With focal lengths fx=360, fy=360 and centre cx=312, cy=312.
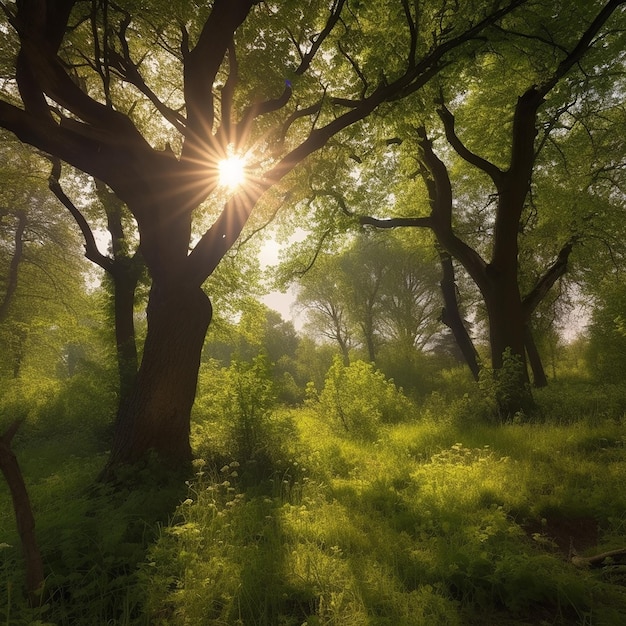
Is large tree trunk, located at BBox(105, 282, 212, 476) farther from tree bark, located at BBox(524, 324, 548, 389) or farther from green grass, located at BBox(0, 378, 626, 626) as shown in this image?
tree bark, located at BBox(524, 324, 548, 389)

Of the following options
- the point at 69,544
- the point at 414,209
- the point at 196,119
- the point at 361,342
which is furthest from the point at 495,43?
the point at 361,342

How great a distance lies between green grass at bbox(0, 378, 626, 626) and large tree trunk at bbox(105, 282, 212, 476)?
2.23 feet

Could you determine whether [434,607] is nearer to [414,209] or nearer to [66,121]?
[66,121]

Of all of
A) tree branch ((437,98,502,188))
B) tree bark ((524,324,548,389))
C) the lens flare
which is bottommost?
tree bark ((524,324,548,389))

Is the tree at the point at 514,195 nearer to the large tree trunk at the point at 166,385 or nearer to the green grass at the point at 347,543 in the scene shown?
the green grass at the point at 347,543

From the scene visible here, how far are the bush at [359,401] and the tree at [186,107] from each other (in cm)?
558

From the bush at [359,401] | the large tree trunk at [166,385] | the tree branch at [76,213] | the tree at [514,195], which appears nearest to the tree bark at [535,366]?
the tree at [514,195]

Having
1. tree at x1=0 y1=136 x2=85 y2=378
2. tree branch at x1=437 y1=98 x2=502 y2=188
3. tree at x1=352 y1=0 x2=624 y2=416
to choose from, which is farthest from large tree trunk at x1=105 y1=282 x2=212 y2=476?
tree at x1=0 y1=136 x2=85 y2=378

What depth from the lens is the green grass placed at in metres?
2.57

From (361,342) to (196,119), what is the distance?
29.7 m

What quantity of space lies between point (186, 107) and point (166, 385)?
5.00 meters

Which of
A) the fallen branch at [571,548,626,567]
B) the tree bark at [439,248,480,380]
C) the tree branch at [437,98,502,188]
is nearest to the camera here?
the fallen branch at [571,548,626,567]

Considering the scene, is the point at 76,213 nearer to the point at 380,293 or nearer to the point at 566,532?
the point at 566,532

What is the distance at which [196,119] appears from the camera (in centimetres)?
629
